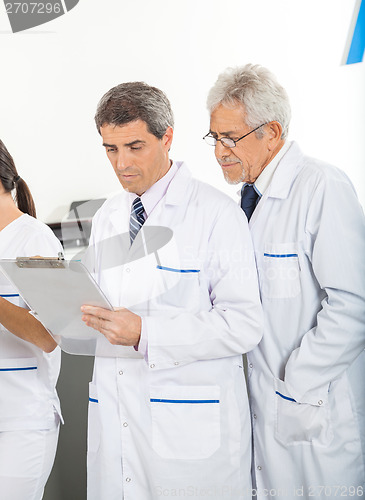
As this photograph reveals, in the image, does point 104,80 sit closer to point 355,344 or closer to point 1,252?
point 1,252

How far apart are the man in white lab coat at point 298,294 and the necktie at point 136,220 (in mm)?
225

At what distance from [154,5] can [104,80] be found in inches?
9.6

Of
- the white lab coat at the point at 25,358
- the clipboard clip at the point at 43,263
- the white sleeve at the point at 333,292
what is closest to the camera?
the clipboard clip at the point at 43,263

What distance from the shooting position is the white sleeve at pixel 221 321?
45.5 inches

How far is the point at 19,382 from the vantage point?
141 cm

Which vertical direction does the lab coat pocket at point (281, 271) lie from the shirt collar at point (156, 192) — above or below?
below

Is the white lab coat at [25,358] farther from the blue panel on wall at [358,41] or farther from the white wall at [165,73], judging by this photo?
the blue panel on wall at [358,41]

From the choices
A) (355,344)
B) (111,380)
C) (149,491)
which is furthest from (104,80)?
(149,491)

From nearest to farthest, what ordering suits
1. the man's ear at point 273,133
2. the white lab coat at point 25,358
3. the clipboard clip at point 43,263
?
the clipboard clip at point 43,263 < the man's ear at point 273,133 < the white lab coat at point 25,358

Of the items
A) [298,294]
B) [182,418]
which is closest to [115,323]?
[182,418]

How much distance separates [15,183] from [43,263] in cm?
50

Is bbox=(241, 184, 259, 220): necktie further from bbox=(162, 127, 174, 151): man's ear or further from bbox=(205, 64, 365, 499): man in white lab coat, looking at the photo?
bbox=(162, 127, 174, 151): man's ear

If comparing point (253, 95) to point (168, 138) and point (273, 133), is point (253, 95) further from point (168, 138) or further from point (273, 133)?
point (168, 138)

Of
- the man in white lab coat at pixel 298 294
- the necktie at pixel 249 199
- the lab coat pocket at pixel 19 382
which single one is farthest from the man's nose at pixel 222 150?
the lab coat pocket at pixel 19 382
